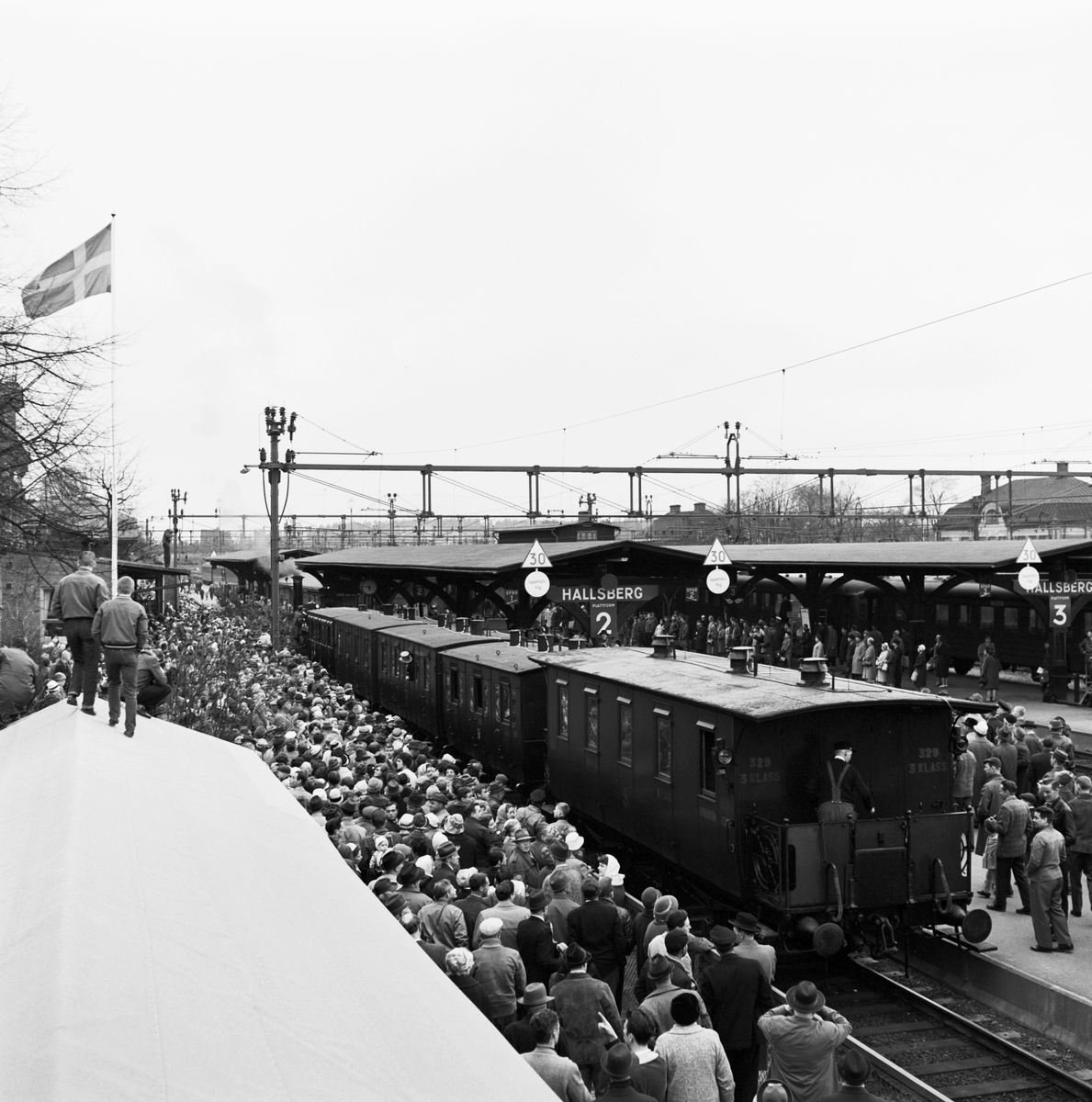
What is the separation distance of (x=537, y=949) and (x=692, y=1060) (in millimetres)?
2093

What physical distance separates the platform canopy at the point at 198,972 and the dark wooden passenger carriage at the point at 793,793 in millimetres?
4632

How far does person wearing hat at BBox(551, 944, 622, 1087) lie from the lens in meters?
7.22

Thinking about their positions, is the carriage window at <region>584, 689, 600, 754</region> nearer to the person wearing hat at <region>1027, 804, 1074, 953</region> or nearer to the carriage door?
the carriage door

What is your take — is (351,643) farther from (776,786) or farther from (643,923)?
(643,923)

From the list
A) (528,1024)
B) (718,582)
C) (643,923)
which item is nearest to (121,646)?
(643,923)

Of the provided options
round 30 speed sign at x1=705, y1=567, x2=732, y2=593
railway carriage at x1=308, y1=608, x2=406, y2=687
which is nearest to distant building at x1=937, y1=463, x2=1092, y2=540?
railway carriage at x1=308, y1=608, x2=406, y2=687

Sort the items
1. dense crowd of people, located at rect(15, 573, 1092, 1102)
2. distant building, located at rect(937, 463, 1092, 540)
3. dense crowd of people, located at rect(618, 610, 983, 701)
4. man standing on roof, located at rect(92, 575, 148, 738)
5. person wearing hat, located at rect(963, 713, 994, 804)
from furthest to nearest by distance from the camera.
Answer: distant building, located at rect(937, 463, 1092, 540), dense crowd of people, located at rect(618, 610, 983, 701), person wearing hat, located at rect(963, 713, 994, 804), man standing on roof, located at rect(92, 575, 148, 738), dense crowd of people, located at rect(15, 573, 1092, 1102)

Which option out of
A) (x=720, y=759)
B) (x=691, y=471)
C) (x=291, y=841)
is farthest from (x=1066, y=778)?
(x=691, y=471)

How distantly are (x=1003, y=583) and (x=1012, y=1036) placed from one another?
22776 millimetres

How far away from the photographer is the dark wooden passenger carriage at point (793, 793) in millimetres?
10422


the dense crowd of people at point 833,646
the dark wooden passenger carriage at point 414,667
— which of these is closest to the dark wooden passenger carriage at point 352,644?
the dark wooden passenger carriage at point 414,667

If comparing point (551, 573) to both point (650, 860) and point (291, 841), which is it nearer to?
point (650, 860)

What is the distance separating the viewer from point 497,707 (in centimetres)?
1831

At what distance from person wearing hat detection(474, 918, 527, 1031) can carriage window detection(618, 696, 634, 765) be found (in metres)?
5.97
